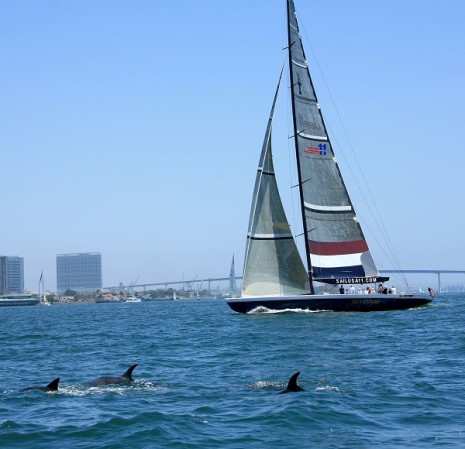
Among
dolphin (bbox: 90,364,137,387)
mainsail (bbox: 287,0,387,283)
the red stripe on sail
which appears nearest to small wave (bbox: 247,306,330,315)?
mainsail (bbox: 287,0,387,283)

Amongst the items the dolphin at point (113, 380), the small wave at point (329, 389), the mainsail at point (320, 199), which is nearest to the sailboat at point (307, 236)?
the mainsail at point (320, 199)

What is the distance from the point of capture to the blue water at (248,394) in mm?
18188

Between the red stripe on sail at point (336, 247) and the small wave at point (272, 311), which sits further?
the red stripe on sail at point (336, 247)

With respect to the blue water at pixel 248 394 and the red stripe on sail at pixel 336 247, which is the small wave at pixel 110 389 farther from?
the red stripe on sail at pixel 336 247

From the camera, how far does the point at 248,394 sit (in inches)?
902

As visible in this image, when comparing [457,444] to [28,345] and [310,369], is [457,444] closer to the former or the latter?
[310,369]

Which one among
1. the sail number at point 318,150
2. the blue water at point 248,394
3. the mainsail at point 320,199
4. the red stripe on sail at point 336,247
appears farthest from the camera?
the sail number at point 318,150

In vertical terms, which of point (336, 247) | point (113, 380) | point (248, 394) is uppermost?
point (336, 247)

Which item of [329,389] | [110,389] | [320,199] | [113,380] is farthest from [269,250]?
[329,389]

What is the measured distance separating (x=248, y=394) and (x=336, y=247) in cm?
3464

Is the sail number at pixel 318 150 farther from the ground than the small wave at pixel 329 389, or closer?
farther from the ground

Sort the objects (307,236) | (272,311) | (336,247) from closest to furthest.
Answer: (272,311) → (307,236) → (336,247)

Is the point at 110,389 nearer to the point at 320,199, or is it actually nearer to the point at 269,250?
the point at 269,250

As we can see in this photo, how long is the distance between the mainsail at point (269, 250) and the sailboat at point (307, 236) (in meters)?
0.06
